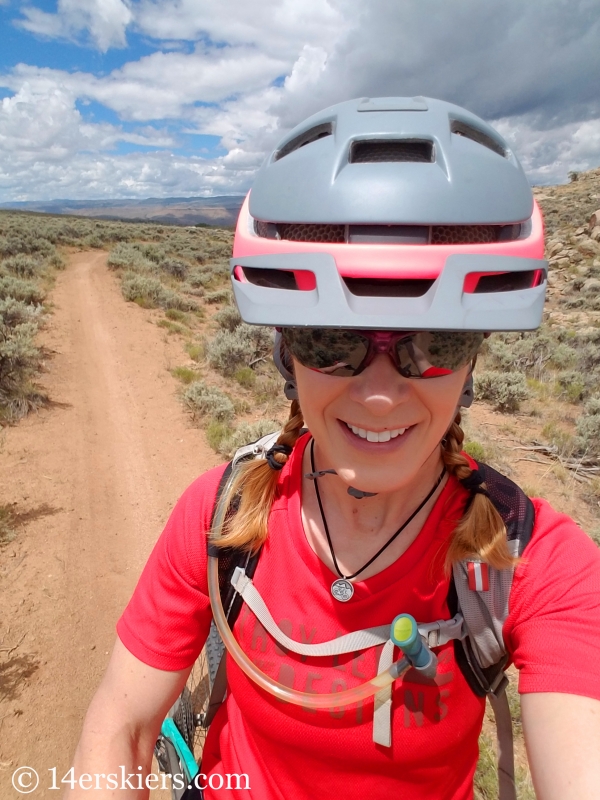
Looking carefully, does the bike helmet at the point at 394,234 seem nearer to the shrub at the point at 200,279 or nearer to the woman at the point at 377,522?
the woman at the point at 377,522

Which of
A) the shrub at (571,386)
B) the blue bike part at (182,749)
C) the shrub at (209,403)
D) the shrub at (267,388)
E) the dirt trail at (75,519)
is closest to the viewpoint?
the blue bike part at (182,749)

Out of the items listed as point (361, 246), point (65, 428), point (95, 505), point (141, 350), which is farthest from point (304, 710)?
point (141, 350)

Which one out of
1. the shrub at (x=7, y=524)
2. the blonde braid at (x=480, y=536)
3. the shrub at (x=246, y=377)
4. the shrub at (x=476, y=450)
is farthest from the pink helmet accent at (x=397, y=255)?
the shrub at (x=246, y=377)

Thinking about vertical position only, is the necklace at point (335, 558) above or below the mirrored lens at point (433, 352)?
below

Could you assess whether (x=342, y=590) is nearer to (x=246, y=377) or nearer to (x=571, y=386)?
(x=246, y=377)

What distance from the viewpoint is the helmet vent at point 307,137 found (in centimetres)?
137

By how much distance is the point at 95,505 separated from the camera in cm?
483

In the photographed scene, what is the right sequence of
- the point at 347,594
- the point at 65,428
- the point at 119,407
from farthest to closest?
1. the point at 119,407
2. the point at 65,428
3. the point at 347,594

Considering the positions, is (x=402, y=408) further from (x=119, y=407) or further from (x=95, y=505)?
(x=119, y=407)

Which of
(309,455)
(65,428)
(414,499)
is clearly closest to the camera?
(414,499)

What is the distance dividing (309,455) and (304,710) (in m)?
0.77

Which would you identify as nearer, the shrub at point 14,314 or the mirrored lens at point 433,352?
the mirrored lens at point 433,352

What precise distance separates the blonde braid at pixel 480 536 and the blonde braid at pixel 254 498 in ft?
1.84

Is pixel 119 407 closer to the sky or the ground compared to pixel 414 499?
closer to the ground
